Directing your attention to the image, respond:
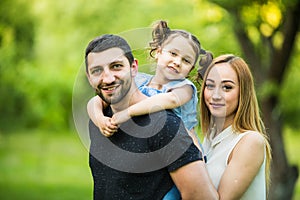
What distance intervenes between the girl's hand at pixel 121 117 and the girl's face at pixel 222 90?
552 mm

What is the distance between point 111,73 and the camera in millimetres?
2854

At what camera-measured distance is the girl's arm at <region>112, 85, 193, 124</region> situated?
2871mm

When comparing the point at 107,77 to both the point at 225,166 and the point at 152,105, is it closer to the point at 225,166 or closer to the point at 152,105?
the point at 152,105

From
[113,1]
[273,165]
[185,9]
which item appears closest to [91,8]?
[113,1]

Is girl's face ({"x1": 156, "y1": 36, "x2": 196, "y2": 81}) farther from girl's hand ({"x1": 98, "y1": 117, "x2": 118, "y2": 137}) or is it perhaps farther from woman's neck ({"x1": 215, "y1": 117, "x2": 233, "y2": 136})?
girl's hand ({"x1": 98, "y1": 117, "x2": 118, "y2": 137})

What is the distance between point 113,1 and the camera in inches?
551

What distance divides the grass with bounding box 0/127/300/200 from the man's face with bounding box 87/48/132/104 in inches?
338

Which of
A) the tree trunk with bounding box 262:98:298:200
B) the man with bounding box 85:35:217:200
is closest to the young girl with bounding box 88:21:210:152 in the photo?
the man with bounding box 85:35:217:200

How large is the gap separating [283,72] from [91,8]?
591 cm

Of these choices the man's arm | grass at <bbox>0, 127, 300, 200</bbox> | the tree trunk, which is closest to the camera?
the man's arm

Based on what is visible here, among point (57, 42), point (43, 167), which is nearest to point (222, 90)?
point (43, 167)

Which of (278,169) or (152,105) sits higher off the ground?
(278,169)

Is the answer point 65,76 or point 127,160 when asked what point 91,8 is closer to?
point 65,76

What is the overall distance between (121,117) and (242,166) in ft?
1.91
